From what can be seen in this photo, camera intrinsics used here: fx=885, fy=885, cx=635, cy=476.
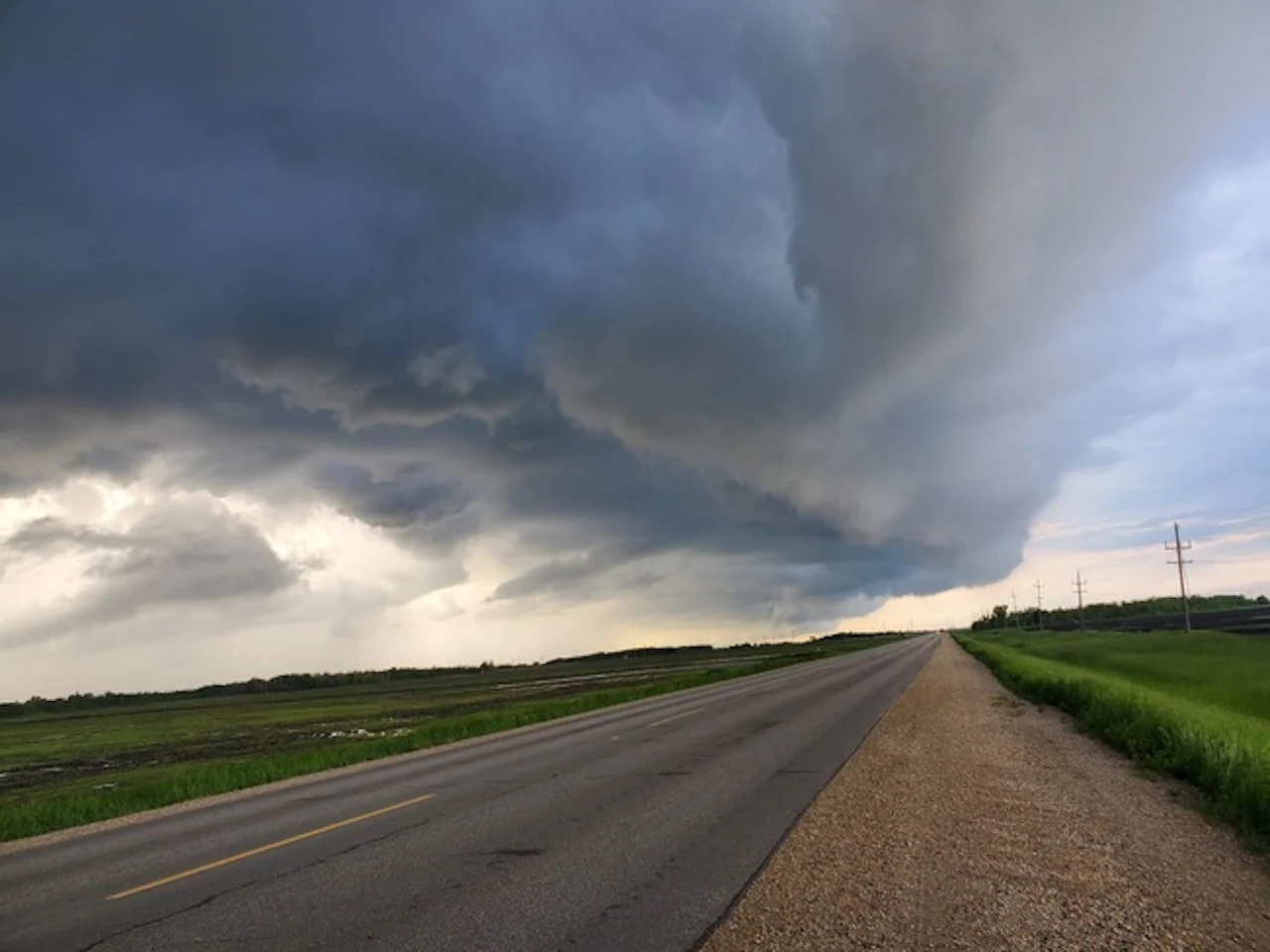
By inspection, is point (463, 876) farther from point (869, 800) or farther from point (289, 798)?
point (289, 798)

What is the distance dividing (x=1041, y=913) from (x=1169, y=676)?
39.7 meters

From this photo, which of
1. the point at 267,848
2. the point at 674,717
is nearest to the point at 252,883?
the point at 267,848

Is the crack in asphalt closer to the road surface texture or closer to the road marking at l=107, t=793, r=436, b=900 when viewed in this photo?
the road marking at l=107, t=793, r=436, b=900

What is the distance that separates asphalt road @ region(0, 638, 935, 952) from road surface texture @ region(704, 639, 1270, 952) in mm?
641

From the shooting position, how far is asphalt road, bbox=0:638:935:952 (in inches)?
271

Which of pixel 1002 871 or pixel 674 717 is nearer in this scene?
pixel 1002 871

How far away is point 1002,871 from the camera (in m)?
8.23

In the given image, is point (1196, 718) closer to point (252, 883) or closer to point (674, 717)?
point (674, 717)

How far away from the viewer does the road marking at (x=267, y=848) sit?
8.81 metres

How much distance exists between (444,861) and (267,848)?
9.04 feet

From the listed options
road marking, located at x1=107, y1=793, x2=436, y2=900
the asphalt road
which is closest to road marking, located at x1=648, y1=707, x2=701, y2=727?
the asphalt road

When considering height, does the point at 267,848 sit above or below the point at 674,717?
above

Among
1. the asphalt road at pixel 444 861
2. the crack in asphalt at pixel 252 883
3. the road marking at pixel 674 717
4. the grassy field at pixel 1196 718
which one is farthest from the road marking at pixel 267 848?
the road marking at pixel 674 717

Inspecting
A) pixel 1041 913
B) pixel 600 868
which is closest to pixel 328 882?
pixel 600 868
